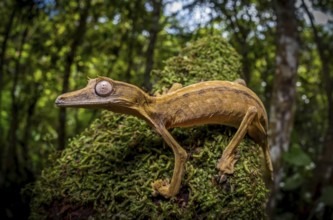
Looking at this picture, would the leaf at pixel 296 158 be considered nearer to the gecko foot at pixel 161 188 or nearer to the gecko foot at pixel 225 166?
the gecko foot at pixel 225 166

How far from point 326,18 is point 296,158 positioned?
8.94ft

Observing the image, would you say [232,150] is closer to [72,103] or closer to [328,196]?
[72,103]

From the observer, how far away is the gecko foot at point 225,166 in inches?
110

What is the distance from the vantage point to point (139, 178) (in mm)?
2857

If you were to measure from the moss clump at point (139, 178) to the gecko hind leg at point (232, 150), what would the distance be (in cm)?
5

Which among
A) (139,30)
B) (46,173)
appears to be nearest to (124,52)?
(139,30)

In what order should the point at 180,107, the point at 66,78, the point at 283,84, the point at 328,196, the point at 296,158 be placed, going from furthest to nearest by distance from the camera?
the point at 66,78
the point at 328,196
the point at 296,158
the point at 283,84
the point at 180,107

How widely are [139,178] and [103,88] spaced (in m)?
0.76

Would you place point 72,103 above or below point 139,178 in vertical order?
above

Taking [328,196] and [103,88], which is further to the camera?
[328,196]

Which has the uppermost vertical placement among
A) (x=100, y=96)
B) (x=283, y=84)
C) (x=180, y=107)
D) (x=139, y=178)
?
(x=100, y=96)

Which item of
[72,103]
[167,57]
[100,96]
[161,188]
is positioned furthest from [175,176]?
[167,57]

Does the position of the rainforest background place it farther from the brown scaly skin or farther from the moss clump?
the brown scaly skin

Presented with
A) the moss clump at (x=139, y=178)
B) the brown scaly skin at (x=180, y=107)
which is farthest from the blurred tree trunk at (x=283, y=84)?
the brown scaly skin at (x=180, y=107)
